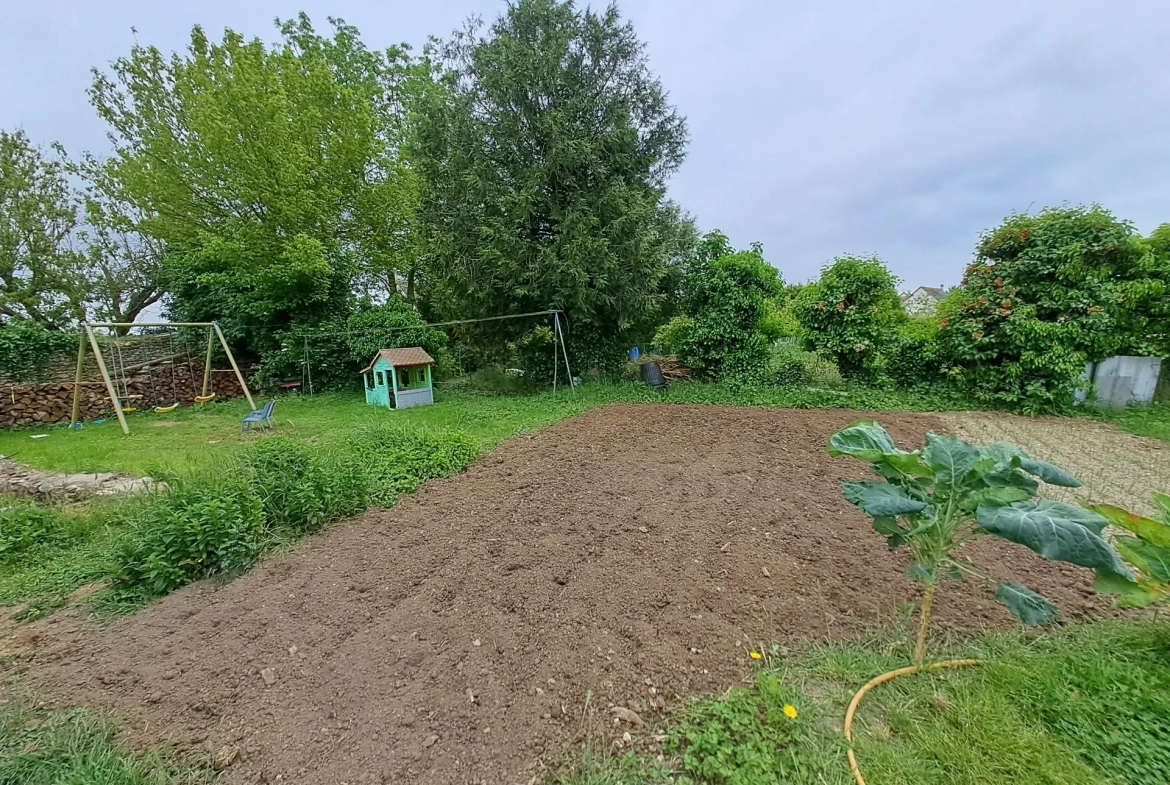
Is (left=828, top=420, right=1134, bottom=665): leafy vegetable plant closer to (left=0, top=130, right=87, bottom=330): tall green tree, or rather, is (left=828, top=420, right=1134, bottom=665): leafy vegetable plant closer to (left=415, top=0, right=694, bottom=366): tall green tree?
(left=415, top=0, right=694, bottom=366): tall green tree

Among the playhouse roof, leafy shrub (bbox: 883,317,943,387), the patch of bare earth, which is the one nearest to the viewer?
the patch of bare earth

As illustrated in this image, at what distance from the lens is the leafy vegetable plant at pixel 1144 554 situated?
148cm

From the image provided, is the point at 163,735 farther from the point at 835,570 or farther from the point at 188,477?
the point at 835,570

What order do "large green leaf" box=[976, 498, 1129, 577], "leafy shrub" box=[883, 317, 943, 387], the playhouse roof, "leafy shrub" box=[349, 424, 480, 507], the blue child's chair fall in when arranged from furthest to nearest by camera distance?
the playhouse roof → "leafy shrub" box=[883, 317, 943, 387] → the blue child's chair → "leafy shrub" box=[349, 424, 480, 507] → "large green leaf" box=[976, 498, 1129, 577]

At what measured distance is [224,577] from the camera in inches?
99.4

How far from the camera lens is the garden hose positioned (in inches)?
A: 51.3

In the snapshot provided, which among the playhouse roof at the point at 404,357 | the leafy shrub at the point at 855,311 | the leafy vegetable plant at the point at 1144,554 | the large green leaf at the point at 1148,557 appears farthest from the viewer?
the playhouse roof at the point at 404,357

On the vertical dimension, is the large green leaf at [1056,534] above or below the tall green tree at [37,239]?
below

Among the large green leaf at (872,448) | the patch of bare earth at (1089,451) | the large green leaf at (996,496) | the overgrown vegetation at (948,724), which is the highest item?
the large green leaf at (872,448)

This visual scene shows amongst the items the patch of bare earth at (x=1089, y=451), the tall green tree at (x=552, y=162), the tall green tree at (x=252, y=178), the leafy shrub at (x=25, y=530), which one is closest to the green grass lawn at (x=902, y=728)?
the patch of bare earth at (x=1089, y=451)

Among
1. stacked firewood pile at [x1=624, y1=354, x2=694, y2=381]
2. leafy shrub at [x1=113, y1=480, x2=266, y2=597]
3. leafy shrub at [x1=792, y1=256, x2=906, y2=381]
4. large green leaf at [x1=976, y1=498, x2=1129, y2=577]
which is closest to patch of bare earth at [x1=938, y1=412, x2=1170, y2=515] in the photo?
leafy shrub at [x1=792, y1=256, x2=906, y2=381]

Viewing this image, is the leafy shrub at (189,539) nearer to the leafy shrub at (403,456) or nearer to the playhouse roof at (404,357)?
the leafy shrub at (403,456)

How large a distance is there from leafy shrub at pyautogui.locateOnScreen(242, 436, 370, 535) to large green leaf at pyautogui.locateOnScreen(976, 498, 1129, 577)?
3708 millimetres

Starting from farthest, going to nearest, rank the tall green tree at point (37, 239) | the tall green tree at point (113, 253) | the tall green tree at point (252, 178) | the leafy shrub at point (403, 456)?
the tall green tree at point (113, 253)
the tall green tree at point (37, 239)
the tall green tree at point (252, 178)
the leafy shrub at point (403, 456)
